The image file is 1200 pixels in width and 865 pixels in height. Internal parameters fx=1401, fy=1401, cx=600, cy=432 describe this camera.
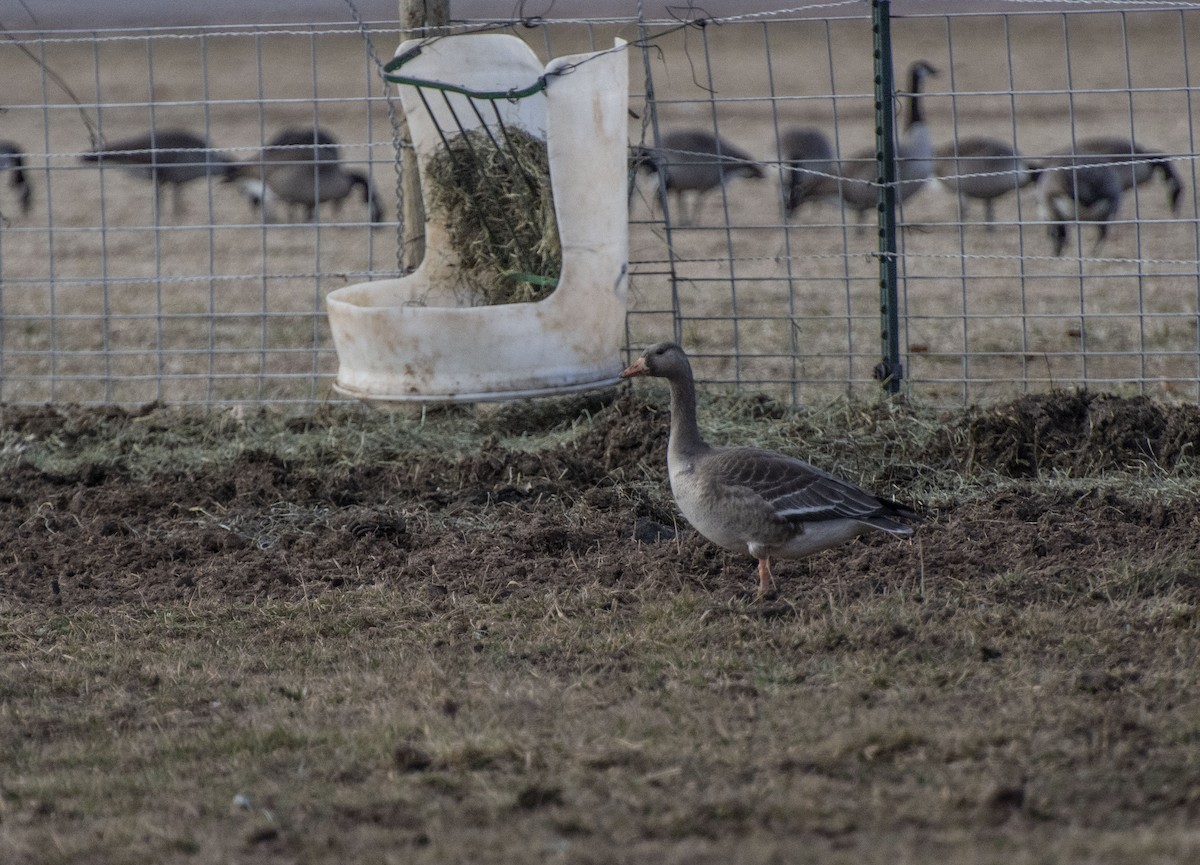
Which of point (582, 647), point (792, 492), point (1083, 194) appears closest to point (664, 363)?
point (792, 492)

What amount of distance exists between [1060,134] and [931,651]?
17078 millimetres

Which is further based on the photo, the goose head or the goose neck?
the goose head

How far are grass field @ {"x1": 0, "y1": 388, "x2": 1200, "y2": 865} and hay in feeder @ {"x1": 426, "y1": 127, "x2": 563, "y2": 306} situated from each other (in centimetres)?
81

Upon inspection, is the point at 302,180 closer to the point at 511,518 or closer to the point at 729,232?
the point at 729,232

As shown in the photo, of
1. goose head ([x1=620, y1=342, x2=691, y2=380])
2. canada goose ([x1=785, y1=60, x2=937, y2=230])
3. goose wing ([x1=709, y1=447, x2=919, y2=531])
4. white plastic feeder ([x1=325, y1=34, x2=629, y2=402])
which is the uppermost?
canada goose ([x1=785, y1=60, x2=937, y2=230])

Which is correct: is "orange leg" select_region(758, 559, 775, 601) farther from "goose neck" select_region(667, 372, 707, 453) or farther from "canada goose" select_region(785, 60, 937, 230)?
"canada goose" select_region(785, 60, 937, 230)

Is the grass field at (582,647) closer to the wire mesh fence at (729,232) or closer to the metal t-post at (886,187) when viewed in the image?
the metal t-post at (886,187)

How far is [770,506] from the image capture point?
5.04 metres

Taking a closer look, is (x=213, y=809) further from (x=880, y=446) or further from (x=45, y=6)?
(x=45, y=6)

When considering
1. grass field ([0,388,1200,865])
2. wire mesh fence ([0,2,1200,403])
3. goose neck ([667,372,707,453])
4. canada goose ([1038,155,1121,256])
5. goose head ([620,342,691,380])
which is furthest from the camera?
canada goose ([1038,155,1121,256])

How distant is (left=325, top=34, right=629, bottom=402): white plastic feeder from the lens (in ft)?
21.3

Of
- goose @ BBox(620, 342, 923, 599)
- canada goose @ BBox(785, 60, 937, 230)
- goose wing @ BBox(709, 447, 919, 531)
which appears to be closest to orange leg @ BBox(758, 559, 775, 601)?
goose @ BBox(620, 342, 923, 599)

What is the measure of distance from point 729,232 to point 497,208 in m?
1.25

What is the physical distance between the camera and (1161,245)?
1322cm
